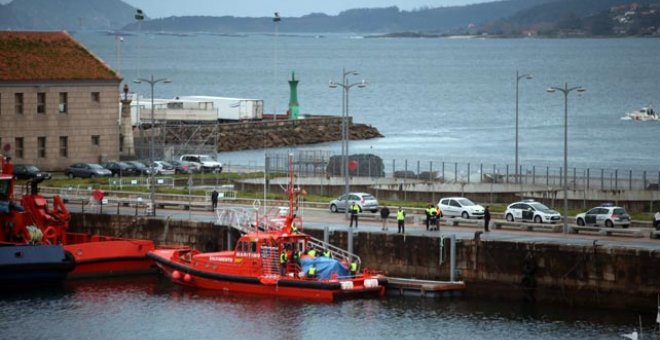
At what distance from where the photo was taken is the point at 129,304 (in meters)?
58.1

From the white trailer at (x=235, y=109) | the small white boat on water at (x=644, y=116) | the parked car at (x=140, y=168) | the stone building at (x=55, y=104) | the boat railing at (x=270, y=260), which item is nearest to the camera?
the boat railing at (x=270, y=260)

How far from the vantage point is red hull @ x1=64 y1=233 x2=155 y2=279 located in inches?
2467

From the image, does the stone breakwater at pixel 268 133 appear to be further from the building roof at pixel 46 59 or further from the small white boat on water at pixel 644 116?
the small white boat on water at pixel 644 116

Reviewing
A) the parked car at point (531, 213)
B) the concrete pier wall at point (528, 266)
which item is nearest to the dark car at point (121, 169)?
the concrete pier wall at point (528, 266)

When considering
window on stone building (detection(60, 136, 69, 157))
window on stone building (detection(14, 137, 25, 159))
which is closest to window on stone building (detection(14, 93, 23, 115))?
window on stone building (detection(14, 137, 25, 159))

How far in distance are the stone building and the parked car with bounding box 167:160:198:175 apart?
355cm

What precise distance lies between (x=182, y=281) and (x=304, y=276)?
6067 mm

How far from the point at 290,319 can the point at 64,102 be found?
122ft

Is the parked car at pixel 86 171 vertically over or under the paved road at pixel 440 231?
over

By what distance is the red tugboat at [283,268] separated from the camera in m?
56.7

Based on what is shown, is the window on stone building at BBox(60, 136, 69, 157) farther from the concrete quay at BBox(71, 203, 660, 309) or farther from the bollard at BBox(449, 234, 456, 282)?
the bollard at BBox(449, 234, 456, 282)

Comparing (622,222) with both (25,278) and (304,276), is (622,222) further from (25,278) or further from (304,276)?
(25,278)

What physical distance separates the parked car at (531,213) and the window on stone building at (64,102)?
30869mm

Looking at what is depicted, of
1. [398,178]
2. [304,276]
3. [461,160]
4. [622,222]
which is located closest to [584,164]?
[461,160]
